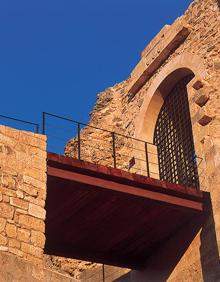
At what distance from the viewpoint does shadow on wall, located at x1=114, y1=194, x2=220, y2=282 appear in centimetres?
1219

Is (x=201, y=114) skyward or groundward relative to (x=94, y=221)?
skyward

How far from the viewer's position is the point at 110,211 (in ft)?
41.7

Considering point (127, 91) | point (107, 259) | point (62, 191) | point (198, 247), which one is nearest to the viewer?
point (62, 191)

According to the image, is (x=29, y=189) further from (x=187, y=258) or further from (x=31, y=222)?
(x=187, y=258)

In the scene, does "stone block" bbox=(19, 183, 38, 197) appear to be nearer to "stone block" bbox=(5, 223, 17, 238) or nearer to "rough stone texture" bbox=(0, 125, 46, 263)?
"rough stone texture" bbox=(0, 125, 46, 263)

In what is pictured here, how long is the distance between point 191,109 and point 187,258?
3043 mm

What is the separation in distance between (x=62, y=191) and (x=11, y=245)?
7.65ft

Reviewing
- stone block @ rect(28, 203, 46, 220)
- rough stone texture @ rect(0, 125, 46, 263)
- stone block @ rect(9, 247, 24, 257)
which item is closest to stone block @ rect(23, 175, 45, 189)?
rough stone texture @ rect(0, 125, 46, 263)

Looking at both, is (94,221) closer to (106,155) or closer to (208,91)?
(208,91)

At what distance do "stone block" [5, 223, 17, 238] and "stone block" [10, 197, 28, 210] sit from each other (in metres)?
0.34

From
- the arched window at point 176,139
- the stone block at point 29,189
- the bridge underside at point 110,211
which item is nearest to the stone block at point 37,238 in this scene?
the stone block at point 29,189

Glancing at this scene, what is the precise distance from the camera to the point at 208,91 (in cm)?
1418

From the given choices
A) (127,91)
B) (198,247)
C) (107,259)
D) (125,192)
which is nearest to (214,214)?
(198,247)

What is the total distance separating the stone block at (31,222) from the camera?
10.0m
